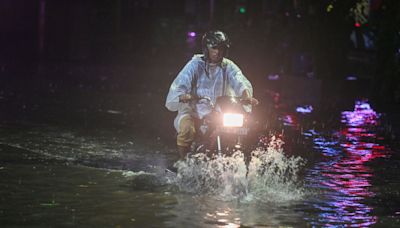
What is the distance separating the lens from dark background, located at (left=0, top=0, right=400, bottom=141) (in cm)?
2269

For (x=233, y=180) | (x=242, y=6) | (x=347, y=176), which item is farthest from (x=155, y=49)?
(x=233, y=180)

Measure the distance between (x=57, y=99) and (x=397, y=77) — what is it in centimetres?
867

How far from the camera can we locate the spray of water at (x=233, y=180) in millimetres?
9555

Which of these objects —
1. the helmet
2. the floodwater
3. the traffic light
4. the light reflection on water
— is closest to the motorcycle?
the floodwater

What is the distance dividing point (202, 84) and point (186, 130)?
1.82 feet

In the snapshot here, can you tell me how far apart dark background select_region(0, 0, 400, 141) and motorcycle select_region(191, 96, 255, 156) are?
24.5ft

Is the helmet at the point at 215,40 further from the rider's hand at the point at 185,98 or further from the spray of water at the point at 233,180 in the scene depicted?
the spray of water at the point at 233,180

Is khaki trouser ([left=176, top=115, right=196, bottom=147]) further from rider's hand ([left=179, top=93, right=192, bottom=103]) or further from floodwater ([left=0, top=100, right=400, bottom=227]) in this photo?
rider's hand ([left=179, top=93, right=192, bottom=103])

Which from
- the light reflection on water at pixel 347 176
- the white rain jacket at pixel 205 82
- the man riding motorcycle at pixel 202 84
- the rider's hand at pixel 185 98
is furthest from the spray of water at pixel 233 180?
the rider's hand at pixel 185 98

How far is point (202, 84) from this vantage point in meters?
10.2

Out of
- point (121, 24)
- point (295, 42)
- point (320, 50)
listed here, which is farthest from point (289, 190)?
point (121, 24)

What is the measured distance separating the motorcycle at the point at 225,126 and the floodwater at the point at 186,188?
14cm

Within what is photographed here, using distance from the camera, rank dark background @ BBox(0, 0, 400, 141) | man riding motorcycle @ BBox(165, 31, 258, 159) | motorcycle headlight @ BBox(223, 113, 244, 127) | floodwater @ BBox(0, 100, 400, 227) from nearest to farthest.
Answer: floodwater @ BBox(0, 100, 400, 227)
motorcycle headlight @ BBox(223, 113, 244, 127)
man riding motorcycle @ BBox(165, 31, 258, 159)
dark background @ BBox(0, 0, 400, 141)

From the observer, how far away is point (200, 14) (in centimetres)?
5103
